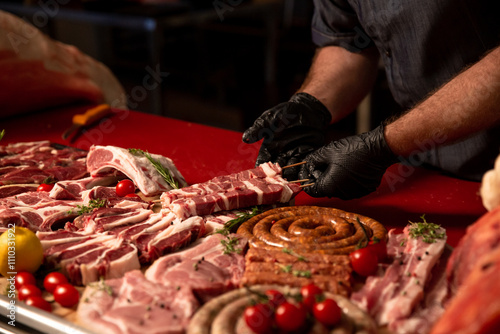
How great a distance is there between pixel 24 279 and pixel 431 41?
2.47m

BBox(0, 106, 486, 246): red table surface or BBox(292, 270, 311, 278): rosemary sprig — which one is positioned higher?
BBox(292, 270, 311, 278): rosemary sprig

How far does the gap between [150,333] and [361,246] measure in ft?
3.04

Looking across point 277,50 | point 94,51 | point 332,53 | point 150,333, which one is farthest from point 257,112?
point 150,333

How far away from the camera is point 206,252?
244 cm

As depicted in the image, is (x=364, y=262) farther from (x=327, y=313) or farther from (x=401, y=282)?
(x=327, y=313)

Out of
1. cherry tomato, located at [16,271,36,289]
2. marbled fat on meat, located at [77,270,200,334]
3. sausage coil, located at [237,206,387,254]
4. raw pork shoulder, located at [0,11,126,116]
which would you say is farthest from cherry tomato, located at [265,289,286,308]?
raw pork shoulder, located at [0,11,126,116]

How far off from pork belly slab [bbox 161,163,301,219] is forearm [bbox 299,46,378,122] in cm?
89

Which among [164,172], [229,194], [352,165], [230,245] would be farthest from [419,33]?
[230,245]

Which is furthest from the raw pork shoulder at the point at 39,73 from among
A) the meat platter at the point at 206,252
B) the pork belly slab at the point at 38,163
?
the meat platter at the point at 206,252

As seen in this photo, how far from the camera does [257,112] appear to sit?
866cm

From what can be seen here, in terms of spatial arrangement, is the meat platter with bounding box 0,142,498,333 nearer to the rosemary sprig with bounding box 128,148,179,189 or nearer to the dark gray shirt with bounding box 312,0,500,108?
Result: the rosemary sprig with bounding box 128,148,179,189

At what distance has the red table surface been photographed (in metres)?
2.97

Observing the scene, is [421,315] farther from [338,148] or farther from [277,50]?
[277,50]

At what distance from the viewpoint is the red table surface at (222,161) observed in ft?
9.75
